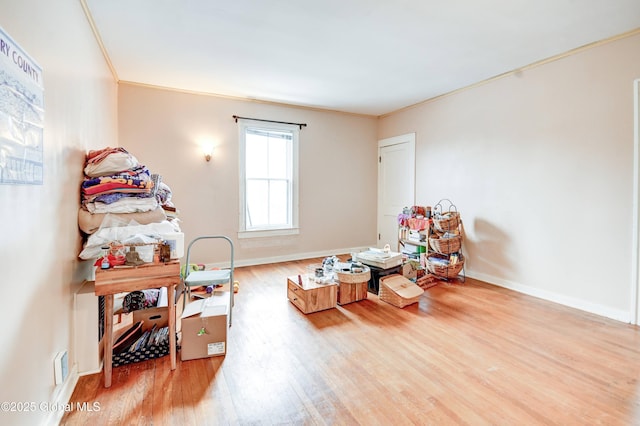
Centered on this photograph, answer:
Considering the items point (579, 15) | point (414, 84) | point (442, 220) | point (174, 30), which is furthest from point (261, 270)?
point (579, 15)

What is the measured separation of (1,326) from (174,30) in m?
2.55

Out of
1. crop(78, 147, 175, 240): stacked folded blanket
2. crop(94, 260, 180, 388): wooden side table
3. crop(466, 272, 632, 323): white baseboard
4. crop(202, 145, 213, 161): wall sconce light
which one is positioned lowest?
crop(466, 272, 632, 323): white baseboard

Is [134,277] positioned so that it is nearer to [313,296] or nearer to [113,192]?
[113,192]

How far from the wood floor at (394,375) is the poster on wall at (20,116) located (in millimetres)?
1307

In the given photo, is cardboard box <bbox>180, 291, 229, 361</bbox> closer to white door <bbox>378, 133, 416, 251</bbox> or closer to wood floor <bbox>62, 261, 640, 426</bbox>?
wood floor <bbox>62, 261, 640, 426</bbox>

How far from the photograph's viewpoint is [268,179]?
4.84m

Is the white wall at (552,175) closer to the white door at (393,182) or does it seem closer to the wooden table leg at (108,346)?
the white door at (393,182)

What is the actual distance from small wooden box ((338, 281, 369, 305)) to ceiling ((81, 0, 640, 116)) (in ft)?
7.92

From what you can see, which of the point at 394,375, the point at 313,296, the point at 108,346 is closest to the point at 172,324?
the point at 108,346

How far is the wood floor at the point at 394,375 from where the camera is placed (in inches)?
63.5

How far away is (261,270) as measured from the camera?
4.45 m

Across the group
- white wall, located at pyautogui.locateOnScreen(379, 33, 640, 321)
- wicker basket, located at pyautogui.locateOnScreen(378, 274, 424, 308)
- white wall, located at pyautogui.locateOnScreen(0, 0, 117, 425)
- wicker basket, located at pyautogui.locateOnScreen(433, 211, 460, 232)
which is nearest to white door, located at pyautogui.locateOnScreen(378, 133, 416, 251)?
white wall, located at pyautogui.locateOnScreen(379, 33, 640, 321)

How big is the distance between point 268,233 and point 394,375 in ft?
10.6

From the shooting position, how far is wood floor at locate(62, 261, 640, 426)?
1612 mm
